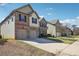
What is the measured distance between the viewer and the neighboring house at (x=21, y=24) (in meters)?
4.93

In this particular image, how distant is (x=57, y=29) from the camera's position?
5066 mm

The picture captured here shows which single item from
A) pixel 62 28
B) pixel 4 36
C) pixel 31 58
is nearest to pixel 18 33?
pixel 4 36

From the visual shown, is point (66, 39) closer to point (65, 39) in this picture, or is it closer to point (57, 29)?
point (65, 39)

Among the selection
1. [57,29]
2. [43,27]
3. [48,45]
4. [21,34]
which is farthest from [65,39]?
[21,34]

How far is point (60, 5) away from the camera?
4.83 metres

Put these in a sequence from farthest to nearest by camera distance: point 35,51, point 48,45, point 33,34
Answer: point 33,34
point 48,45
point 35,51

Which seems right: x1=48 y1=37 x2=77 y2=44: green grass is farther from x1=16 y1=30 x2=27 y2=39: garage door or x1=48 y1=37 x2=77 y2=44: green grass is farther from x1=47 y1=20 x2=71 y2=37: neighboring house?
x1=16 y1=30 x2=27 y2=39: garage door

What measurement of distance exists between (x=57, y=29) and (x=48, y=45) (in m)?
0.40

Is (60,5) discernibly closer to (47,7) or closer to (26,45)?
(47,7)

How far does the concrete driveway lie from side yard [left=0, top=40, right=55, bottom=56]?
0.27ft

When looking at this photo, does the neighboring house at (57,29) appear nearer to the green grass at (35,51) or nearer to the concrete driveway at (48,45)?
the concrete driveway at (48,45)

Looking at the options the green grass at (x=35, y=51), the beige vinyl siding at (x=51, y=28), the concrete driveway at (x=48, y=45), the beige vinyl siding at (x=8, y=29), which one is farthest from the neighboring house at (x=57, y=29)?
the beige vinyl siding at (x=8, y=29)

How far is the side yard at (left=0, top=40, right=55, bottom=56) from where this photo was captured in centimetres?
480

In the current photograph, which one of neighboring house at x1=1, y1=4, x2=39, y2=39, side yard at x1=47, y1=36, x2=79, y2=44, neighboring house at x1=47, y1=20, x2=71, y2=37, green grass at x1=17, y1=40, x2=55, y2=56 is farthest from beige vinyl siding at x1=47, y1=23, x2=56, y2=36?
green grass at x1=17, y1=40, x2=55, y2=56
